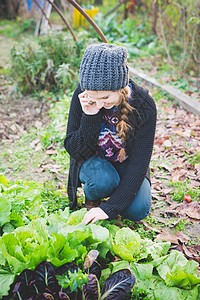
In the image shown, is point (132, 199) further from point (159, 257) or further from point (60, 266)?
point (60, 266)

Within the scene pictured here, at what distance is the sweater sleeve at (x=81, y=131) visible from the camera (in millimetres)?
2131

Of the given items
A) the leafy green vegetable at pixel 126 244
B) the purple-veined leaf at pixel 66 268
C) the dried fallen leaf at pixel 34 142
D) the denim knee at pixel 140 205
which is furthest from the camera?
the dried fallen leaf at pixel 34 142

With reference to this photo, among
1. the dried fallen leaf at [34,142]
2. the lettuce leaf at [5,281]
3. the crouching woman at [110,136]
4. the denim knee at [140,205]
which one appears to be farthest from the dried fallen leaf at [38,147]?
the lettuce leaf at [5,281]

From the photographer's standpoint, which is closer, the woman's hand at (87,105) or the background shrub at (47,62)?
the woman's hand at (87,105)

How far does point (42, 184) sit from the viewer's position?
296 cm

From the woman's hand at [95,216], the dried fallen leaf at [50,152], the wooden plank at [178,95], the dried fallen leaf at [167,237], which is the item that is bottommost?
the dried fallen leaf at [50,152]

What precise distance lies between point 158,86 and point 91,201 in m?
2.89

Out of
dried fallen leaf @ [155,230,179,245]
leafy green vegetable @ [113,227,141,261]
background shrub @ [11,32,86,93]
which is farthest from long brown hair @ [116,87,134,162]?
background shrub @ [11,32,86,93]

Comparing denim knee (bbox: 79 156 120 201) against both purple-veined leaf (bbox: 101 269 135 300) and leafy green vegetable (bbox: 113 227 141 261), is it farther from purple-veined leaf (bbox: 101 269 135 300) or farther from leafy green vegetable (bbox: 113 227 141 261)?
purple-veined leaf (bbox: 101 269 135 300)

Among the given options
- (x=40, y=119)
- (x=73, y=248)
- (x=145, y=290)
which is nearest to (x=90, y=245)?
(x=73, y=248)

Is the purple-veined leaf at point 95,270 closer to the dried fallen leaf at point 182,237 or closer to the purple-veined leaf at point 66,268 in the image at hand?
the purple-veined leaf at point 66,268

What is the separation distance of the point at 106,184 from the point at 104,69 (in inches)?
32.4

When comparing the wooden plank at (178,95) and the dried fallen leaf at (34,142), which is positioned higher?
the wooden plank at (178,95)

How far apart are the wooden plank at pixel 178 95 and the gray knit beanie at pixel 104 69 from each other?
239 centimetres
